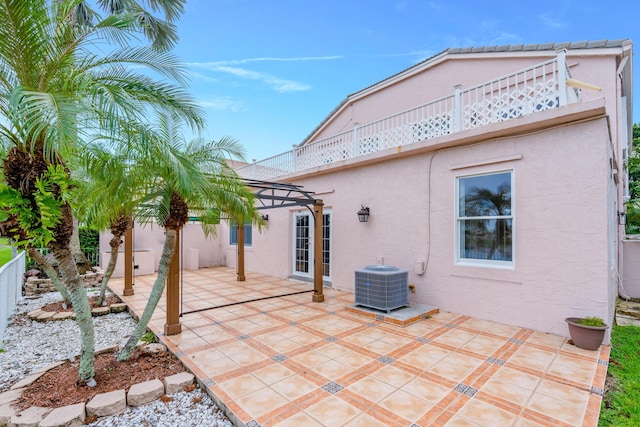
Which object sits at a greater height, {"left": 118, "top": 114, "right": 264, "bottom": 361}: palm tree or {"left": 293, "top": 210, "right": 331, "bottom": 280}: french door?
{"left": 118, "top": 114, "right": 264, "bottom": 361}: palm tree

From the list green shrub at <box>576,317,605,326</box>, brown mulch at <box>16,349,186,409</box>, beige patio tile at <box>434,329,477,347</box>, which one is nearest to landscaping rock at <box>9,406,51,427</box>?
brown mulch at <box>16,349,186,409</box>

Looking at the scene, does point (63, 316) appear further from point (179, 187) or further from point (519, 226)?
point (519, 226)

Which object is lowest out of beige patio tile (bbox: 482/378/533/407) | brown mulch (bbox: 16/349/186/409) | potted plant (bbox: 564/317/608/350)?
brown mulch (bbox: 16/349/186/409)

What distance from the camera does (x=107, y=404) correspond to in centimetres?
333

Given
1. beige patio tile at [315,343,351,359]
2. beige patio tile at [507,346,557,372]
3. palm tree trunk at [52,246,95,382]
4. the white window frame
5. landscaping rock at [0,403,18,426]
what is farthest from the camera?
the white window frame

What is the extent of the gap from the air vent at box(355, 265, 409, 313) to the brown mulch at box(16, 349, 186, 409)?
3773 mm

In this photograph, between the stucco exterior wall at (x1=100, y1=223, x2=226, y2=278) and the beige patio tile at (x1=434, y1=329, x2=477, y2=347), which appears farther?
the stucco exterior wall at (x1=100, y1=223, x2=226, y2=278)

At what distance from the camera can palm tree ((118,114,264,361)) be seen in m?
3.80

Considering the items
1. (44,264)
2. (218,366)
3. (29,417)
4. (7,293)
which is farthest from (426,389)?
(7,293)

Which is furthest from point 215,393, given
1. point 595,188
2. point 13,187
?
point 595,188

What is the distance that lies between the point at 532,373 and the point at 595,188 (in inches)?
122

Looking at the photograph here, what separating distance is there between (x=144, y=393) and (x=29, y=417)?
994 millimetres

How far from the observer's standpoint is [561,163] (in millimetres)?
5273

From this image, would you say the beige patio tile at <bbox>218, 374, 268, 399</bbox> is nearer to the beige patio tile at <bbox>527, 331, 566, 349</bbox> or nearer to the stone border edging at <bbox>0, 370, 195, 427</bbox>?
the stone border edging at <bbox>0, 370, 195, 427</bbox>
